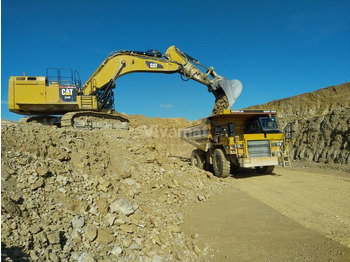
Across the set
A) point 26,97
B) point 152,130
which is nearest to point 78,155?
point 26,97

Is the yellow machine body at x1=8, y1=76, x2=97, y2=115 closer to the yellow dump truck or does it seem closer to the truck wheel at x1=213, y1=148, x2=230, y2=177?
the yellow dump truck

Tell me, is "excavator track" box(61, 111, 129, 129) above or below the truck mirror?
above

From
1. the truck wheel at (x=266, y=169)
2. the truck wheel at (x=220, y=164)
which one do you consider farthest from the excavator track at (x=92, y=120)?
the truck wheel at (x=266, y=169)

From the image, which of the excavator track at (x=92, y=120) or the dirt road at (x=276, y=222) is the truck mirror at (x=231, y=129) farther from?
the excavator track at (x=92, y=120)

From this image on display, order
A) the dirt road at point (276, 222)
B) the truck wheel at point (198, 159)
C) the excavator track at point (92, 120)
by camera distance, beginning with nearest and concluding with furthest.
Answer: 1. the dirt road at point (276, 222)
2. the excavator track at point (92, 120)
3. the truck wheel at point (198, 159)

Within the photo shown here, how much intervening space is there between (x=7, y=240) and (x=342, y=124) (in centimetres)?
1517

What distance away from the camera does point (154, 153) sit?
8.42 m

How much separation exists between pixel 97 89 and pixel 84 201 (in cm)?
870

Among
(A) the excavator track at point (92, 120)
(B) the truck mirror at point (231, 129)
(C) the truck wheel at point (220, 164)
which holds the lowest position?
(C) the truck wheel at point (220, 164)

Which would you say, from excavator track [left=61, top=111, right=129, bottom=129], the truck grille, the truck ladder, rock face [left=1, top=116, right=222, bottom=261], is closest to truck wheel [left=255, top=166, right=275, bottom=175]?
the truck grille

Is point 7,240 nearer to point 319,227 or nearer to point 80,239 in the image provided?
point 80,239

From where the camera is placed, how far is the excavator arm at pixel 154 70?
12273mm

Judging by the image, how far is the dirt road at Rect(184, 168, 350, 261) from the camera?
4027 millimetres

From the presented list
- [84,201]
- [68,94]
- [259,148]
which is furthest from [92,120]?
[84,201]
